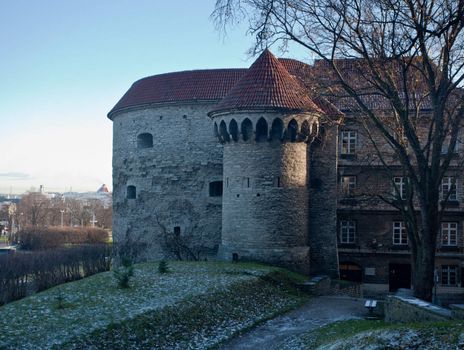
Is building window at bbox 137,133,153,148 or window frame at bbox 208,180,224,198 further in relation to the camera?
building window at bbox 137,133,153,148

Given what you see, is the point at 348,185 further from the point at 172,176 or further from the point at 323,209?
the point at 172,176

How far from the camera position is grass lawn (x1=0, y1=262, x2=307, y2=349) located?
35.8 ft

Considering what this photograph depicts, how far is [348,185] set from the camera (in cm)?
2420

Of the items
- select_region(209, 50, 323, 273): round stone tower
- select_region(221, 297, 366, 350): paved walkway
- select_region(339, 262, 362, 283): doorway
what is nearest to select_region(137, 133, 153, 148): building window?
select_region(209, 50, 323, 273): round stone tower

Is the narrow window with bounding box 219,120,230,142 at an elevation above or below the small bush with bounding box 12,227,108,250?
above

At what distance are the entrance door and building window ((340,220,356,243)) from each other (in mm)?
2043

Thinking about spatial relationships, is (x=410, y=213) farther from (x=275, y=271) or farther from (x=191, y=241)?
(x=191, y=241)

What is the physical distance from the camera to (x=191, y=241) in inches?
970

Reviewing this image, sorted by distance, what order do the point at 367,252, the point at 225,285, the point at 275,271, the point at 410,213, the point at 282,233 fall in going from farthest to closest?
the point at 367,252 < the point at 282,233 < the point at 275,271 < the point at 225,285 < the point at 410,213

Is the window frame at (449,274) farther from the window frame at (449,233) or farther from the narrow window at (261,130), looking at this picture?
the narrow window at (261,130)

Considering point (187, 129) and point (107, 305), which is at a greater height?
point (187, 129)

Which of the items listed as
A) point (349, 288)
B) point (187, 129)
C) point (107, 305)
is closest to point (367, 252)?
point (349, 288)

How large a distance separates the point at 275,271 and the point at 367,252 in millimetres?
7035

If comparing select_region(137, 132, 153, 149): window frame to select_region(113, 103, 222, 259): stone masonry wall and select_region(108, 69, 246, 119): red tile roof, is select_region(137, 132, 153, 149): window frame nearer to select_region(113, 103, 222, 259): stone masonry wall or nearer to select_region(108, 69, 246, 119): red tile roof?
select_region(113, 103, 222, 259): stone masonry wall
